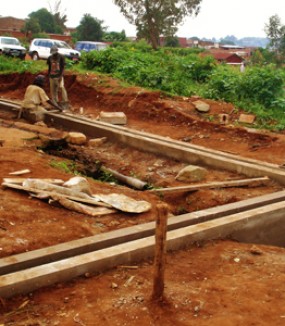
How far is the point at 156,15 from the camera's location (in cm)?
3725

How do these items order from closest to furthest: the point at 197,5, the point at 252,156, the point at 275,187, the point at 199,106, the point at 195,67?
the point at 275,187, the point at 252,156, the point at 199,106, the point at 195,67, the point at 197,5

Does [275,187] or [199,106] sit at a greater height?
[199,106]

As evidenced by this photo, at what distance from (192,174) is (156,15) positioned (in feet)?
104

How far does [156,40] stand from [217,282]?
36.8 metres

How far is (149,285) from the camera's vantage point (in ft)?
13.0

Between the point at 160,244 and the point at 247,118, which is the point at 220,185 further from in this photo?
the point at 247,118

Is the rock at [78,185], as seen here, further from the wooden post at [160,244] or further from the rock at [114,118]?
the rock at [114,118]

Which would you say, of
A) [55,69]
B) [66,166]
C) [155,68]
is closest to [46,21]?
[155,68]

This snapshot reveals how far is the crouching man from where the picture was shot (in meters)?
11.4

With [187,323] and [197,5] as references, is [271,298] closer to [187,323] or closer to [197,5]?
[187,323]

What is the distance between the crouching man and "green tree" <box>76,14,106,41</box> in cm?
3522

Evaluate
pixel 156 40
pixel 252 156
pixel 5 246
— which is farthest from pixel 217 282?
pixel 156 40

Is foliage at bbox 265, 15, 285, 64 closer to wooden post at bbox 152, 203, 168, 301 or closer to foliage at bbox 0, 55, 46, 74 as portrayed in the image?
foliage at bbox 0, 55, 46, 74

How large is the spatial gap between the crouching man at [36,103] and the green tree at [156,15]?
25633 millimetres
